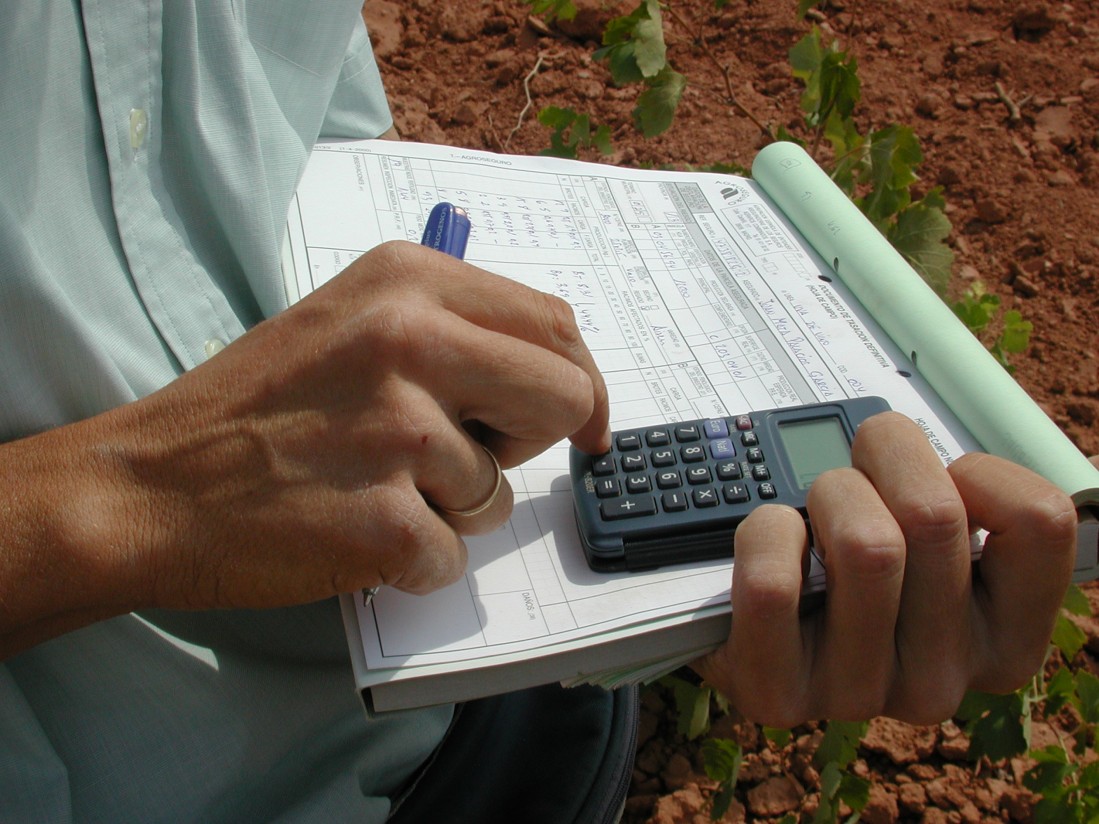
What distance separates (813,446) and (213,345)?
0.49 meters

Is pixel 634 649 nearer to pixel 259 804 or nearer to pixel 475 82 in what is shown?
→ pixel 259 804

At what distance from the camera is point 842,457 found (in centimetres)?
73

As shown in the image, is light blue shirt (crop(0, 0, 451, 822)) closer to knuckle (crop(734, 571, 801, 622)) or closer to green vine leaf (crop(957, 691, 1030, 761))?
knuckle (crop(734, 571, 801, 622))

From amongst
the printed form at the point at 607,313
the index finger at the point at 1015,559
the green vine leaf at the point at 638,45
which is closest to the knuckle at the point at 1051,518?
the index finger at the point at 1015,559

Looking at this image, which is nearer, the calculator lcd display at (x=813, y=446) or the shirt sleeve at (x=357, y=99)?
the calculator lcd display at (x=813, y=446)

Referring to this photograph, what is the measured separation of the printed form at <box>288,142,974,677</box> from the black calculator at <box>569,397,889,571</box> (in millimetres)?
22

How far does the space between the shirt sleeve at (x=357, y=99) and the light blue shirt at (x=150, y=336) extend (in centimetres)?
14

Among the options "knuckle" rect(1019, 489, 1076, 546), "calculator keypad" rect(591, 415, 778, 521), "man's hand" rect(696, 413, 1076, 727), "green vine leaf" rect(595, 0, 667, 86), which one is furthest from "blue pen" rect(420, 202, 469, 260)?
"green vine leaf" rect(595, 0, 667, 86)

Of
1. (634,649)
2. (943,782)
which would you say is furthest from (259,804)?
(943,782)

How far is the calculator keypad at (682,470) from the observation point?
0.68 meters

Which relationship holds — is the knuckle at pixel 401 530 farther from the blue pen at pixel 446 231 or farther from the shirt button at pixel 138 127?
the shirt button at pixel 138 127

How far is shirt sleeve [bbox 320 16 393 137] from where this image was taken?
100cm

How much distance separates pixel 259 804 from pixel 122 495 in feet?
1.00

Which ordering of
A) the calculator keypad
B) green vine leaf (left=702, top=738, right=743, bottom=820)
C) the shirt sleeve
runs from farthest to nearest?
green vine leaf (left=702, top=738, right=743, bottom=820)
the shirt sleeve
the calculator keypad
